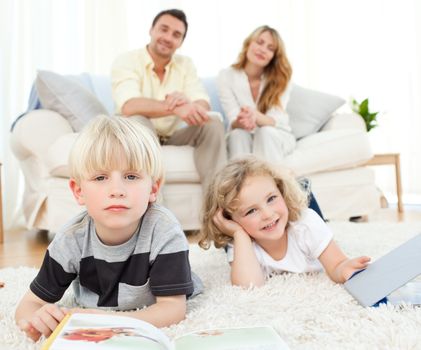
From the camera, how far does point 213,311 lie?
1.10m

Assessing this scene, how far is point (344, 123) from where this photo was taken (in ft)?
10.0

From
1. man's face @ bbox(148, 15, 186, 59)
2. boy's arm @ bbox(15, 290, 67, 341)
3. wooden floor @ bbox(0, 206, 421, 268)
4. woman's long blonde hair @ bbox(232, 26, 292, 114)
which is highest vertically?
man's face @ bbox(148, 15, 186, 59)

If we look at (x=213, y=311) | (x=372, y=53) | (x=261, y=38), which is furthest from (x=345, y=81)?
(x=213, y=311)

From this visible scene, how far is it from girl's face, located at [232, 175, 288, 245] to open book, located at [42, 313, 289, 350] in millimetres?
459

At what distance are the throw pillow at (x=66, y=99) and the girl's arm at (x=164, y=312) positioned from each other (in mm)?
1595

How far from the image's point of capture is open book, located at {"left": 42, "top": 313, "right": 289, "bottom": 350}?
2.36ft

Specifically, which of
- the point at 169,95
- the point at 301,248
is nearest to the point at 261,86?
the point at 169,95

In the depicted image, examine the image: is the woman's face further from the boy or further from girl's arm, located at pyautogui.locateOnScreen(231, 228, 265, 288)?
the boy

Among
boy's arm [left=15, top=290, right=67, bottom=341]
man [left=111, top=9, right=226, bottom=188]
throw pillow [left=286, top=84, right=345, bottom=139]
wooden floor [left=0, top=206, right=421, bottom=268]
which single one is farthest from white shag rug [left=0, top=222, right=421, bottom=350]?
throw pillow [left=286, top=84, right=345, bottom=139]

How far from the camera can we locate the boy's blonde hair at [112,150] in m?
0.99

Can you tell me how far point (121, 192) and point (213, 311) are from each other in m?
0.33

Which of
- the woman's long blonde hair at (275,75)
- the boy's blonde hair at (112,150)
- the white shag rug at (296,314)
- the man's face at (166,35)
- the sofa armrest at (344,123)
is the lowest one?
the white shag rug at (296,314)

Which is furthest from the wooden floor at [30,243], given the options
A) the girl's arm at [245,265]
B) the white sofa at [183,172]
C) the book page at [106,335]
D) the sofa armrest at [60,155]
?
the book page at [106,335]

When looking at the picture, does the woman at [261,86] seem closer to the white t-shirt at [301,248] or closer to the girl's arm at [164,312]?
the white t-shirt at [301,248]
